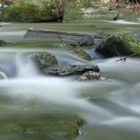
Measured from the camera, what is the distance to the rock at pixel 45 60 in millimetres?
10500

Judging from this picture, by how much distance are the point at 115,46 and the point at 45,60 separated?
229cm

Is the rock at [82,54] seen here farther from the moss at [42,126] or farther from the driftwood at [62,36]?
the moss at [42,126]

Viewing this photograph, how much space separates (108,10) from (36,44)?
11737 mm

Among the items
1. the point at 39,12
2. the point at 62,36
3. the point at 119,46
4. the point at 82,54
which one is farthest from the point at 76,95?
the point at 39,12

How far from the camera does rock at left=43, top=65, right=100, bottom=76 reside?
998 centimetres

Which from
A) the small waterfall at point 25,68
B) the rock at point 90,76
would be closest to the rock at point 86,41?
the small waterfall at point 25,68

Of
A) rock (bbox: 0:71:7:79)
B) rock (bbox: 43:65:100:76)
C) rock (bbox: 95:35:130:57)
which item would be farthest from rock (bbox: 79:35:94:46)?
rock (bbox: 0:71:7:79)

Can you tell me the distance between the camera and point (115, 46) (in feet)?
39.7

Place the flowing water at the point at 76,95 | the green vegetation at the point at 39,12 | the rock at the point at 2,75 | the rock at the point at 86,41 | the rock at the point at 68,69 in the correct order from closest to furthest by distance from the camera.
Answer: the flowing water at the point at 76,95 → the rock at the point at 68,69 → the rock at the point at 2,75 → the rock at the point at 86,41 → the green vegetation at the point at 39,12

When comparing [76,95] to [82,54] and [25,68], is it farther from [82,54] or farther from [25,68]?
[82,54]

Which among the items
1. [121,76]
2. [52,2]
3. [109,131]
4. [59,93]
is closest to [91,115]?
[109,131]

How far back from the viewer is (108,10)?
24.6 metres

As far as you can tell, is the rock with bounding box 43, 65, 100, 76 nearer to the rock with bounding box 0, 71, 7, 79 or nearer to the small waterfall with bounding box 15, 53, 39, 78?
the small waterfall with bounding box 15, 53, 39, 78

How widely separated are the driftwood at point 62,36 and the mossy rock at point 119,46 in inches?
42.1
